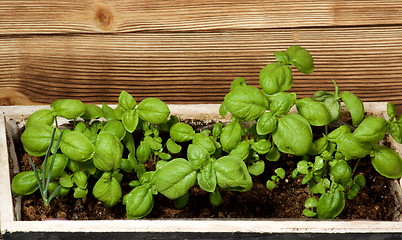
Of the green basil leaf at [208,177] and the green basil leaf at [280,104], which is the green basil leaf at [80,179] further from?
the green basil leaf at [280,104]

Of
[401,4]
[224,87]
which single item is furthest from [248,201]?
[401,4]

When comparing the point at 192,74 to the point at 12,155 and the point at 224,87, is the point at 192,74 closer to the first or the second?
the point at 224,87

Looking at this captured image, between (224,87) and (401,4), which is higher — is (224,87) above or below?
below

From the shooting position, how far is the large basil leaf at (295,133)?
3.81ft

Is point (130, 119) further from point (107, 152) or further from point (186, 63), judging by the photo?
point (186, 63)

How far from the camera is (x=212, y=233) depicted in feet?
4.03

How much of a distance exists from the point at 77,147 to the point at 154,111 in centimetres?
18

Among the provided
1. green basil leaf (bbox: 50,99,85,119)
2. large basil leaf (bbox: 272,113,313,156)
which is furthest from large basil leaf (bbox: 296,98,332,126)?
green basil leaf (bbox: 50,99,85,119)

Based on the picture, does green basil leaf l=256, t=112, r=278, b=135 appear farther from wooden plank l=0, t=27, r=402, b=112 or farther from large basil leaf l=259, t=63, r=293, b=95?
wooden plank l=0, t=27, r=402, b=112

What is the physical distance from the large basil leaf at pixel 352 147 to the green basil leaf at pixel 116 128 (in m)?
0.49

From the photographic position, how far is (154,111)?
1230mm

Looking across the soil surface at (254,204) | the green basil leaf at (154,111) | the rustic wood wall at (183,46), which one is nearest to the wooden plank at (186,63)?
the rustic wood wall at (183,46)

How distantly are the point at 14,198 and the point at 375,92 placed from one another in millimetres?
1126

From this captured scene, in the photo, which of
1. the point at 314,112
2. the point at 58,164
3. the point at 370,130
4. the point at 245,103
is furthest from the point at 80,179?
the point at 370,130
